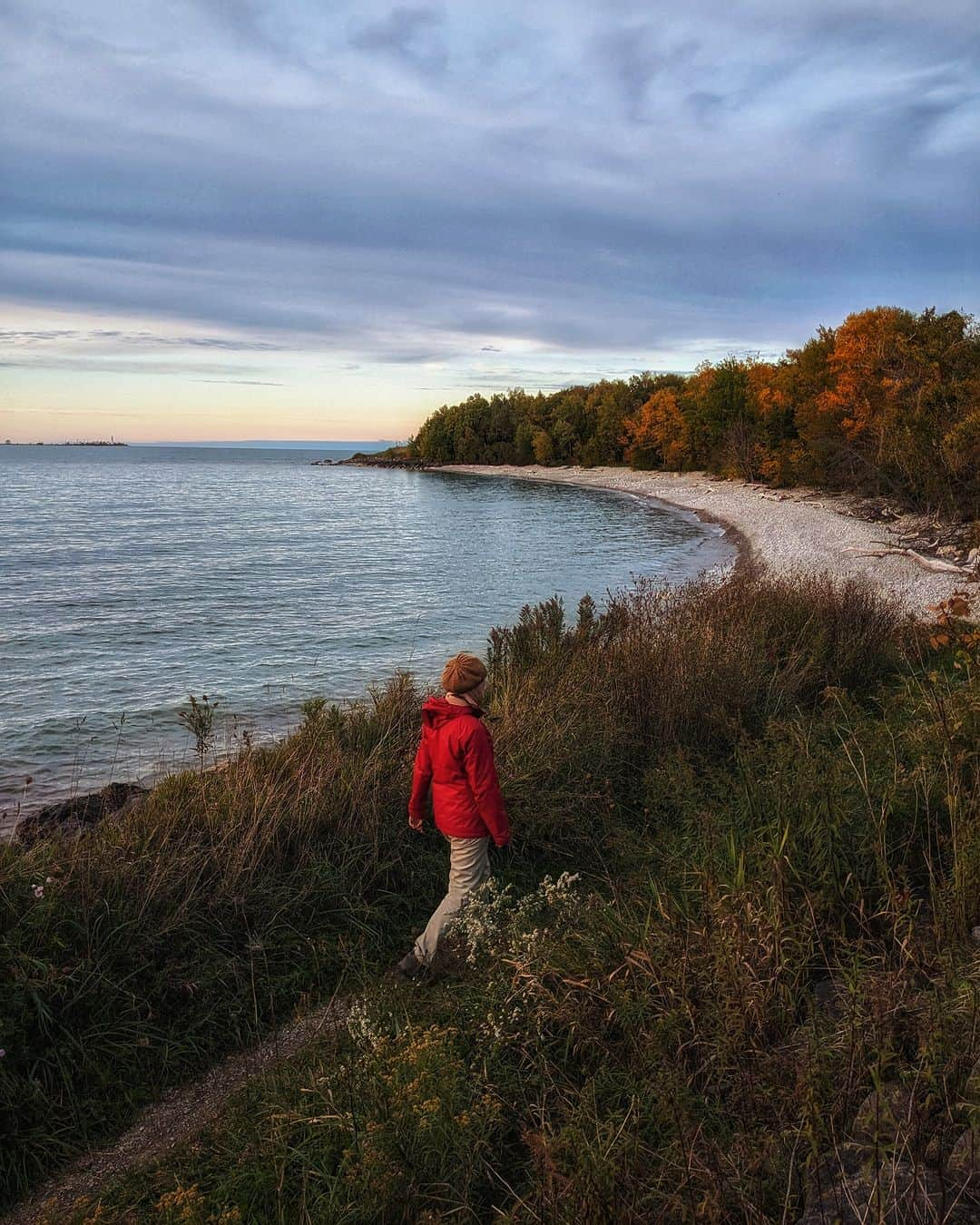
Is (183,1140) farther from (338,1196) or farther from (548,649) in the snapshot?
(548,649)

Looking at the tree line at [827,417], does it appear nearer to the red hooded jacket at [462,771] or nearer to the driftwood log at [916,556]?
the driftwood log at [916,556]

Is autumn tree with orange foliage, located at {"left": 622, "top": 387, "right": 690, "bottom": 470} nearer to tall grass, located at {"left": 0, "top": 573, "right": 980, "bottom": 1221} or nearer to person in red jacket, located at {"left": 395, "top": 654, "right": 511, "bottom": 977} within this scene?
tall grass, located at {"left": 0, "top": 573, "right": 980, "bottom": 1221}

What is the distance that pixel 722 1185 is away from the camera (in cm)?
258

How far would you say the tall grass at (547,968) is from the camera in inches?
116

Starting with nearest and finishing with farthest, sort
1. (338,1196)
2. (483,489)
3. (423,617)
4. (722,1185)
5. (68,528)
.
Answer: (722,1185) < (338,1196) < (423,617) < (68,528) < (483,489)

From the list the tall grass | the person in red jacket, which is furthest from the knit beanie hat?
the tall grass

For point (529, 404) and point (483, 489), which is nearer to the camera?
Result: point (483, 489)

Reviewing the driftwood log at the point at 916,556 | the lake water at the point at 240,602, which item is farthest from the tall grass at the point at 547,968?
the driftwood log at the point at 916,556

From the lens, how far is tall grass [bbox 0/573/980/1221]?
9.63 feet

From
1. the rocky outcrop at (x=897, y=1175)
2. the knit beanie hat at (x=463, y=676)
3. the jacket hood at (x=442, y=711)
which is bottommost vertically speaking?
the rocky outcrop at (x=897, y=1175)

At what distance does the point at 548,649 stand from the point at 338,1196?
7.97 m

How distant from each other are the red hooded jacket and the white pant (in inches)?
3.2

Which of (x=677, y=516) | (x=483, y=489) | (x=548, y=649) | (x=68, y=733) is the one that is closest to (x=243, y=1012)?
(x=548, y=649)

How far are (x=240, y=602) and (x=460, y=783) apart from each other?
837 inches
